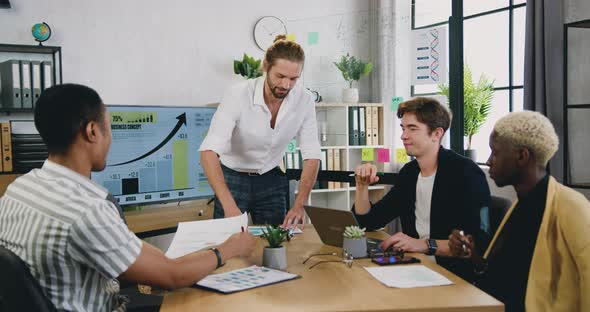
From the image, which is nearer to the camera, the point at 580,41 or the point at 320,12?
the point at 580,41

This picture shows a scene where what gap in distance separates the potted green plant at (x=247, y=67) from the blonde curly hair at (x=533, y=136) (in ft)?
10.2

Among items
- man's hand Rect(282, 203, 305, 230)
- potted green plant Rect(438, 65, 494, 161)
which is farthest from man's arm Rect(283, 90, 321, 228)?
potted green plant Rect(438, 65, 494, 161)

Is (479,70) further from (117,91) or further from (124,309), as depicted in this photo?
(124,309)

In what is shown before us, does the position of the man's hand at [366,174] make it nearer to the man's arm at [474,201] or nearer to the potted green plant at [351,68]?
the man's arm at [474,201]

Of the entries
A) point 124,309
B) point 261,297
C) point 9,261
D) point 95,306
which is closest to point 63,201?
point 9,261

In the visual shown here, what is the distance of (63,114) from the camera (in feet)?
4.35

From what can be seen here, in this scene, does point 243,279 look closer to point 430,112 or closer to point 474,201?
point 474,201

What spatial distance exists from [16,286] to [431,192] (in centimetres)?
159

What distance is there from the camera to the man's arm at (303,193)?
231cm

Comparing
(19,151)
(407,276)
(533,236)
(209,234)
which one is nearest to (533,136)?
(533,236)

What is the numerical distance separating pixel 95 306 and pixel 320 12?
4.29 metres

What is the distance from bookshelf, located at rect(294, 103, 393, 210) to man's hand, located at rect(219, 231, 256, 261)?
2.32m

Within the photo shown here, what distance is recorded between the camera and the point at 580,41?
11.7ft

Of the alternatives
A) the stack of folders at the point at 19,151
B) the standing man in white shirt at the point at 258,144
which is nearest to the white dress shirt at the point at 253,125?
the standing man in white shirt at the point at 258,144
